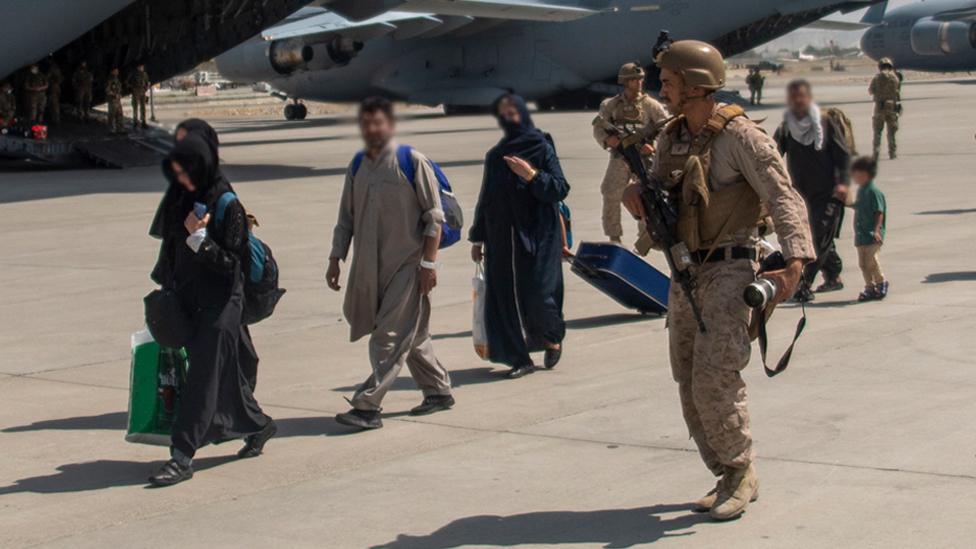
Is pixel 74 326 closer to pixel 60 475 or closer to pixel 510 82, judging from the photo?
pixel 60 475

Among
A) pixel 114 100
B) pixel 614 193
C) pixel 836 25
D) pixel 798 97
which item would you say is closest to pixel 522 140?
pixel 798 97

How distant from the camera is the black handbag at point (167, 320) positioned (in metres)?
6.50

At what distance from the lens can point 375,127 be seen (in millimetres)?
7250

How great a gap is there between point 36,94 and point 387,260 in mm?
21777

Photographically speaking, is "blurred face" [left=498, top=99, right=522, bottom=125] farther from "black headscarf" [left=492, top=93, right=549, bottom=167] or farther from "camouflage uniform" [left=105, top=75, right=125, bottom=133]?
"camouflage uniform" [left=105, top=75, right=125, bottom=133]

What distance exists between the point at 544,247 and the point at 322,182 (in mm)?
14441

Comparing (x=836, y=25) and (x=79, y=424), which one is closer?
(x=79, y=424)

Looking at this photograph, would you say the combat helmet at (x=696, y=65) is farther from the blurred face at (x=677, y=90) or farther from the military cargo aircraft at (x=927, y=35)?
the military cargo aircraft at (x=927, y=35)

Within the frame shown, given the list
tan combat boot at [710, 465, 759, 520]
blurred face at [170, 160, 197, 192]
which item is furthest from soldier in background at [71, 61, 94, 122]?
tan combat boot at [710, 465, 759, 520]

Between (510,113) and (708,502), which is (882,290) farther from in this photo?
(708,502)

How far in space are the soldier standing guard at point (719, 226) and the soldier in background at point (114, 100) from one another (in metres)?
23.4

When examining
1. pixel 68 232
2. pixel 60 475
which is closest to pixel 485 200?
pixel 60 475

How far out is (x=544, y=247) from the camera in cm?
891

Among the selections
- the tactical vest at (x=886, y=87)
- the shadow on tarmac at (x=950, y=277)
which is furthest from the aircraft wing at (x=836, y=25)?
the shadow on tarmac at (x=950, y=277)
